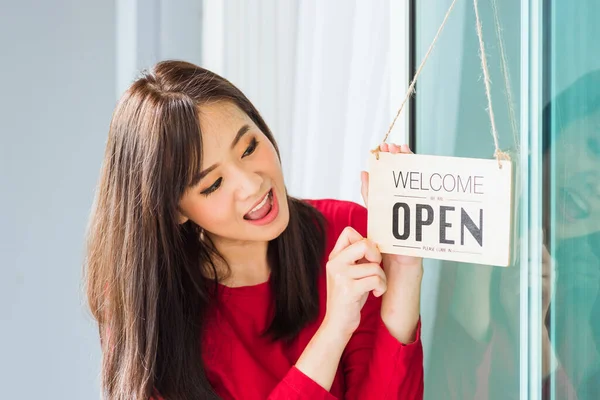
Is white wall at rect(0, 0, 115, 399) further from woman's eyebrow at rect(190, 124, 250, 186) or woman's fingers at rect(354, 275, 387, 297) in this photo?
woman's fingers at rect(354, 275, 387, 297)

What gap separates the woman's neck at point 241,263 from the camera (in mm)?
1271

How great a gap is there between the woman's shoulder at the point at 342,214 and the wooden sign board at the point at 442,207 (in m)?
0.36

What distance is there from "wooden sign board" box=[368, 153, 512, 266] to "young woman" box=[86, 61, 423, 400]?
0.17ft

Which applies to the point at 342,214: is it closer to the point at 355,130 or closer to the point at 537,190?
the point at 355,130

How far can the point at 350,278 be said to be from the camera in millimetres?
1001

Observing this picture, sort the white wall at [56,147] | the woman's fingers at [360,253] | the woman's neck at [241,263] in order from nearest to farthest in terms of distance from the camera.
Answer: the woman's fingers at [360,253], the woman's neck at [241,263], the white wall at [56,147]

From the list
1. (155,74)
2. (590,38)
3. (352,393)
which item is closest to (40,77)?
(155,74)

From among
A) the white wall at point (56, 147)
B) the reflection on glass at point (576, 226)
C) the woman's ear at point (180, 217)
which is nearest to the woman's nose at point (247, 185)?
the woman's ear at point (180, 217)

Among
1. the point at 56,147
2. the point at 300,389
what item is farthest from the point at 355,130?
the point at 56,147

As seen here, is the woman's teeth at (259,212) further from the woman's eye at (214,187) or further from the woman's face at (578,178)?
the woman's face at (578,178)

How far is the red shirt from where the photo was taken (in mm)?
1135

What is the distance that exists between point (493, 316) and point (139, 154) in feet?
1.82

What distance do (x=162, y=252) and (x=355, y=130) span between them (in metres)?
0.51

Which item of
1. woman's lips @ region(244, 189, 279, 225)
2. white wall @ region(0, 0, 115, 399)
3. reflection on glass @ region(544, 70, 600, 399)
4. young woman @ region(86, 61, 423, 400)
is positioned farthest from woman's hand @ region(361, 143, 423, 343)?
white wall @ region(0, 0, 115, 399)
